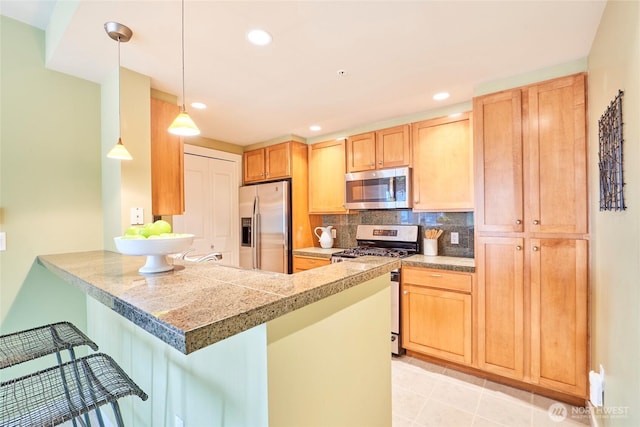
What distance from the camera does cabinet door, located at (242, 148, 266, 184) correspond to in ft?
12.6

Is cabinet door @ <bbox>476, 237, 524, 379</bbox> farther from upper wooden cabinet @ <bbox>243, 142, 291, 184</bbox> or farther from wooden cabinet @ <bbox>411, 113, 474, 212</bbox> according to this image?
upper wooden cabinet @ <bbox>243, 142, 291, 184</bbox>

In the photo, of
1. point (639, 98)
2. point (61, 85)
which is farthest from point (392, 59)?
point (61, 85)

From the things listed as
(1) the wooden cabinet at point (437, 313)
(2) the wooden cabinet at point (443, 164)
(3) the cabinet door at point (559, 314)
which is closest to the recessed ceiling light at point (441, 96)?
(2) the wooden cabinet at point (443, 164)

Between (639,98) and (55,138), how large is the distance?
3.04 metres

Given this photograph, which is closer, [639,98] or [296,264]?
[639,98]

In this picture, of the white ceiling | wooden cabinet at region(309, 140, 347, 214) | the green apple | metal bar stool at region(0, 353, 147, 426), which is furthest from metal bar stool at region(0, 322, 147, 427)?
wooden cabinet at region(309, 140, 347, 214)

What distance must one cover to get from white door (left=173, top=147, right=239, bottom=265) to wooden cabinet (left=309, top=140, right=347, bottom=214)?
43.9 inches

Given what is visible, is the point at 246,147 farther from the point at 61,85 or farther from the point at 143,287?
the point at 143,287

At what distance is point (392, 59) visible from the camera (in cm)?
188

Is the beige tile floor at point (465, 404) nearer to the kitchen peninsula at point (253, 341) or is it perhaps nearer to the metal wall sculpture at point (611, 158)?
the kitchen peninsula at point (253, 341)

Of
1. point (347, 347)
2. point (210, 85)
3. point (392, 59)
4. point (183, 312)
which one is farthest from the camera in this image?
point (210, 85)

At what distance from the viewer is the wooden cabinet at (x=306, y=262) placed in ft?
10.7

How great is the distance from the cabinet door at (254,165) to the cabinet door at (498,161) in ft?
8.29

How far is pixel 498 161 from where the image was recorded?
2158mm
